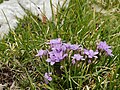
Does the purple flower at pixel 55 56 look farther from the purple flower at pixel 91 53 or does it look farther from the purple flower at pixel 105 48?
the purple flower at pixel 105 48

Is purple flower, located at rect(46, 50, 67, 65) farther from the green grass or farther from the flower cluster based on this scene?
the green grass

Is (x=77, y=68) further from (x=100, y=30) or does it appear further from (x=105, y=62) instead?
(x=100, y=30)

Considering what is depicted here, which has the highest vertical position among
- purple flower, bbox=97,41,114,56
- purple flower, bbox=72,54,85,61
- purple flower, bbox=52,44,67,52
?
purple flower, bbox=52,44,67,52

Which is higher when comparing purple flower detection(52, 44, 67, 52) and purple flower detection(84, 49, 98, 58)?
purple flower detection(52, 44, 67, 52)

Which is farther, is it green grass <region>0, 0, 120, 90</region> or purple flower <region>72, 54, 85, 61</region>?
green grass <region>0, 0, 120, 90</region>

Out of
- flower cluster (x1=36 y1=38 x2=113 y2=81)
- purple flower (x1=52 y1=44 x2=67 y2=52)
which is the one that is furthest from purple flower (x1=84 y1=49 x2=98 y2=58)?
purple flower (x1=52 y1=44 x2=67 y2=52)

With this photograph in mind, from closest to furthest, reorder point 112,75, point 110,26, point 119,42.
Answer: point 112,75 → point 119,42 → point 110,26

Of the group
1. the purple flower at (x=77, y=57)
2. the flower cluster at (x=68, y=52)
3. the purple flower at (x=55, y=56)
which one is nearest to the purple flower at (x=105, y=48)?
the flower cluster at (x=68, y=52)

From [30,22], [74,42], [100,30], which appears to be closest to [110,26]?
[100,30]
